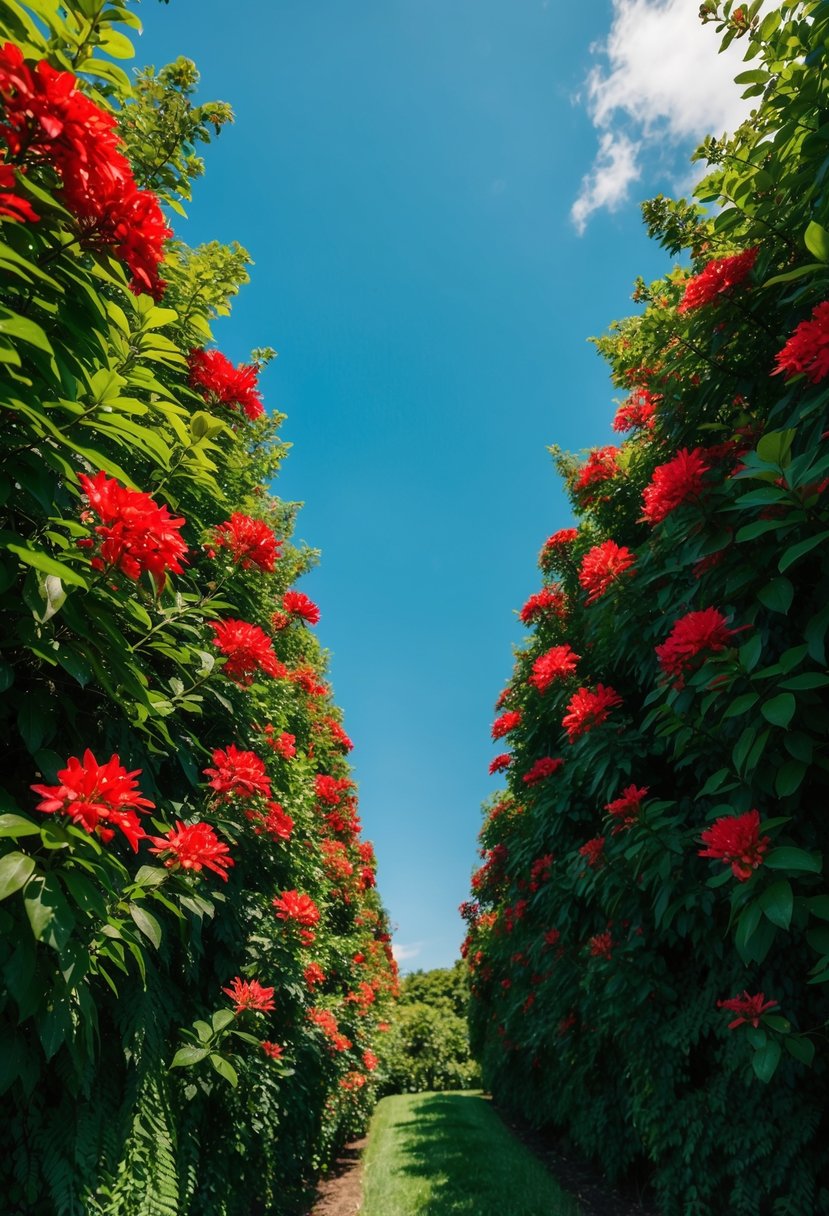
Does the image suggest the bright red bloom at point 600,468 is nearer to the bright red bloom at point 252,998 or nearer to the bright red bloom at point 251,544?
the bright red bloom at point 251,544

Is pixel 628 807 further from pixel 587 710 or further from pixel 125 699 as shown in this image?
pixel 125 699

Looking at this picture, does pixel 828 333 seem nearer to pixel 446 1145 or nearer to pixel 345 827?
pixel 345 827

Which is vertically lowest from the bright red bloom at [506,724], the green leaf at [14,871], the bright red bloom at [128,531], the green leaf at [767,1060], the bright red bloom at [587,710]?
the green leaf at [767,1060]

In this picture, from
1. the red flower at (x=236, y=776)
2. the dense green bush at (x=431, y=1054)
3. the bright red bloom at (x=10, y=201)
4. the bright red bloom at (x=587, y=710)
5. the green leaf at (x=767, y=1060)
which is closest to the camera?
the bright red bloom at (x=10, y=201)

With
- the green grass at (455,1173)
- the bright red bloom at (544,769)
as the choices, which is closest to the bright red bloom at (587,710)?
the bright red bloom at (544,769)

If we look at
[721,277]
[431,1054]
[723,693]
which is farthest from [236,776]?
[431,1054]

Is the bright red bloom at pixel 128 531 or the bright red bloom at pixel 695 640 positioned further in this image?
the bright red bloom at pixel 695 640

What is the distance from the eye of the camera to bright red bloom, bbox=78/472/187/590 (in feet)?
5.11

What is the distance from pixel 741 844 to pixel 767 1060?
715 millimetres

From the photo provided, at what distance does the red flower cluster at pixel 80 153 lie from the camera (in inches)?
48.6

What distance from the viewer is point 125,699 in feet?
6.52

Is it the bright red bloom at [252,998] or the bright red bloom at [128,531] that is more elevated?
the bright red bloom at [128,531]

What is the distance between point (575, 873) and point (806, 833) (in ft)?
6.08

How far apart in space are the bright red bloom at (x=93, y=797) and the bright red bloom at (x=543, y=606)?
211 inches
